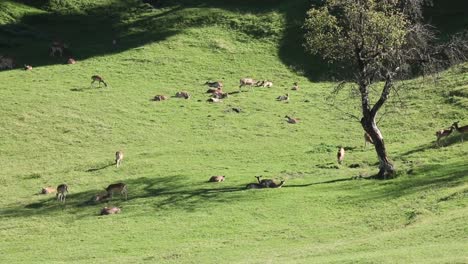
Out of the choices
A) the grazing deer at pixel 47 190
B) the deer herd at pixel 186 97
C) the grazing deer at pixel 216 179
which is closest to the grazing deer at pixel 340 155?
the deer herd at pixel 186 97

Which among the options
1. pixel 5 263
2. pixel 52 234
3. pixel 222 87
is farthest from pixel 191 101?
pixel 5 263

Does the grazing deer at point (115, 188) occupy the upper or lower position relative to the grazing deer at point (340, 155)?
lower

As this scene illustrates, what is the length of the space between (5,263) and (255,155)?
57.0 feet

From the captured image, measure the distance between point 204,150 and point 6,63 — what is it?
960 inches

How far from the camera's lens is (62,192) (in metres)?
34.1

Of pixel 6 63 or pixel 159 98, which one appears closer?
pixel 159 98

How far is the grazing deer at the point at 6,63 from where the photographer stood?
5781cm

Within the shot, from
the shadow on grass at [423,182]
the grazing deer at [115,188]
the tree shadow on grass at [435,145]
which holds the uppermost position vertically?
the tree shadow on grass at [435,145]

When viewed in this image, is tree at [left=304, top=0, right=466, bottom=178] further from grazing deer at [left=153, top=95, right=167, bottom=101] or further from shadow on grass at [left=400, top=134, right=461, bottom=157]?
grazing deer at [left=153, top=95, right=167, bottom=101]

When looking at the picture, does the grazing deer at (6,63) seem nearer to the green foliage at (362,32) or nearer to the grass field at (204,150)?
the grass field at (204,150)

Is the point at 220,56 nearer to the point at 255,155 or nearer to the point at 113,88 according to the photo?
the point at 113,88

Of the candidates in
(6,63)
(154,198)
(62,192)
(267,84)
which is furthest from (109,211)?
(6,63)

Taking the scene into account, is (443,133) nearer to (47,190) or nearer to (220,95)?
(220,95)

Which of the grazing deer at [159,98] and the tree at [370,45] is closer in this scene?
the tree at [370,45]
